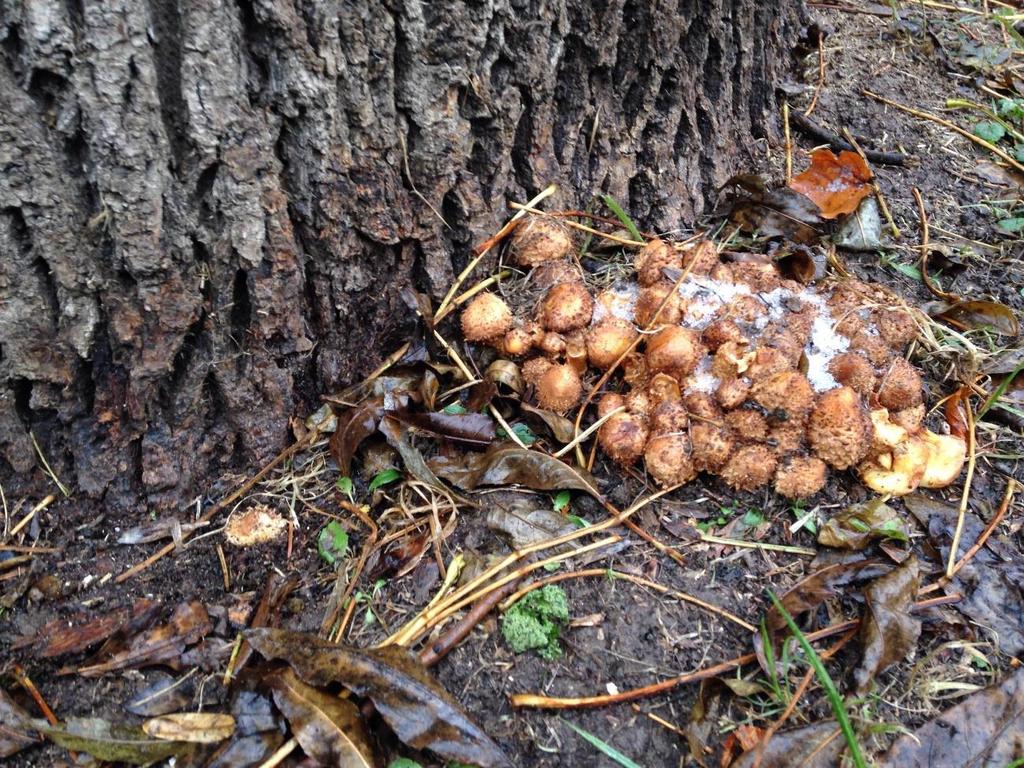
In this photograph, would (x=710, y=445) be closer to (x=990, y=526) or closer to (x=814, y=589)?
(x=814, y=589)

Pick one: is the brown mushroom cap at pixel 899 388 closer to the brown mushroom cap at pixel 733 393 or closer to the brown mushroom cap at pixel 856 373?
the brown mushroom cap at pixel 856 373

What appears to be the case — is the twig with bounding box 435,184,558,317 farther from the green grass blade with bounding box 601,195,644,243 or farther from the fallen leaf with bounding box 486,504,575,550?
the fallen leaf with bounding box 486,504,575,550

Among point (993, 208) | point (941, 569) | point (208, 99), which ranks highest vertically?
point (208, 99)

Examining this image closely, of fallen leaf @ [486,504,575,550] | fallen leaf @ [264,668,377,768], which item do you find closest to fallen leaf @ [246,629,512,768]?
fallen leaf @ [264,668,377,768]

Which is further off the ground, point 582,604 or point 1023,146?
point 1023,146

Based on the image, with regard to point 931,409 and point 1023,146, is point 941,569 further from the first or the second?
point 1023,146

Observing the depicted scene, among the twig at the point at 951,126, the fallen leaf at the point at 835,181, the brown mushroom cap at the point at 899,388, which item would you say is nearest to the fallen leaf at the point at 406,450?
the brown mushroom cap at the point at 899,388

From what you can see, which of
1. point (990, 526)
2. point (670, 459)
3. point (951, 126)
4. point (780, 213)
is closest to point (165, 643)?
point (670, 459)

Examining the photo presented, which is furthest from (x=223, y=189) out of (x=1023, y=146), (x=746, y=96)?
(x=1023, y=146)
